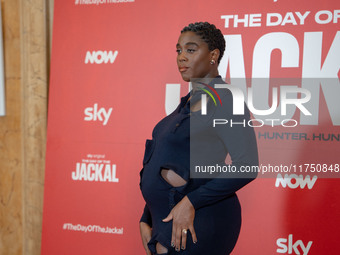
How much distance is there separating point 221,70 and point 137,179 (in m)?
0.82

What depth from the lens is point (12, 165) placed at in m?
2.51

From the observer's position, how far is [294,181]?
1.87 m

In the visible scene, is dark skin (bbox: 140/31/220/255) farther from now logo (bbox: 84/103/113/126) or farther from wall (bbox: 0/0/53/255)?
wall (bbox: 0/0/53/255)

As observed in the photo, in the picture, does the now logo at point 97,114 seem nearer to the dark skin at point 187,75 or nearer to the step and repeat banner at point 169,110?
the step and repeat banner at point 169,110

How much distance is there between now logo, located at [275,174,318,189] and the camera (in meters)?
1.84

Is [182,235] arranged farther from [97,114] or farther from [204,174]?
[97,114]

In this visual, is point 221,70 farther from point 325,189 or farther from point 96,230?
point 96,230

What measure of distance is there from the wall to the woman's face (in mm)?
1505

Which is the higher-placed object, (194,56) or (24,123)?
(194,56)

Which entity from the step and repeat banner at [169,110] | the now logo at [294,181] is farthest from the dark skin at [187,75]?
the now logo at [294,181]

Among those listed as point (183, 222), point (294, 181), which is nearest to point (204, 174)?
point (183, 222)

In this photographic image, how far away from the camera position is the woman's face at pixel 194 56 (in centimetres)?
120

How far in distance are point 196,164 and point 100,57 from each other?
134 centimetres

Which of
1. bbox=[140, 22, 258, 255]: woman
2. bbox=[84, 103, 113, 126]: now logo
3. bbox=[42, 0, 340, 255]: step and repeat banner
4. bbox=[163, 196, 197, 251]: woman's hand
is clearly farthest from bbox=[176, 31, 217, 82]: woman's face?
bbox=[84, 103, 113, 126]: now logo
